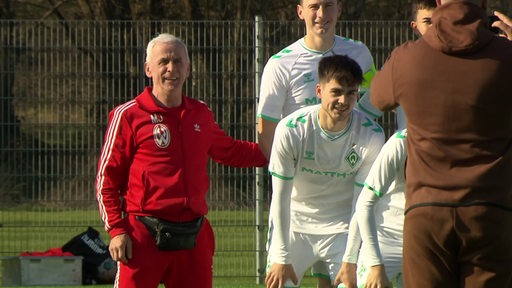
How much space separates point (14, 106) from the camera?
558 inches

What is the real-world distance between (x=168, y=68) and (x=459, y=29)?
2.58 m

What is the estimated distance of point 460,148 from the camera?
17.5 ft

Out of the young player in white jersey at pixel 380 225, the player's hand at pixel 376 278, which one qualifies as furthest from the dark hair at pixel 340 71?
the player's hand at pixel 376 278

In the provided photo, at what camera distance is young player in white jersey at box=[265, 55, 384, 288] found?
24.2ft

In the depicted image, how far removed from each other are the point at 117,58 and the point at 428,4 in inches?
284

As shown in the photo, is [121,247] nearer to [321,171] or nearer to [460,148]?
[321,171]

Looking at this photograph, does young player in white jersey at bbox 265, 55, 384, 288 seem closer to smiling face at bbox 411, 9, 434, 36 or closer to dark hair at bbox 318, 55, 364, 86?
dark hair at bbox 318, 55, 364, 86

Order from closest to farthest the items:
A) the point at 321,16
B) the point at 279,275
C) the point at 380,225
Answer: the point at 279,275 → the point at 380,225 → the point at 321,16

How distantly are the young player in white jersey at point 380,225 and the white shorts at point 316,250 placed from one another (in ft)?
1.12

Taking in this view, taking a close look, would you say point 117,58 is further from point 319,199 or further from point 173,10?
point 173,10

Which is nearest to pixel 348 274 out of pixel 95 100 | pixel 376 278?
pixel 376 278

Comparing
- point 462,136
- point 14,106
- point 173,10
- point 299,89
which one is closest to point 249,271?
point 14,106

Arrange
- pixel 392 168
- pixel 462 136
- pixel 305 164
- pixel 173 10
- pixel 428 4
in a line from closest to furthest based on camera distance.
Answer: pixel 462 136 → pixel 392 168 → pixel 428 4 → pixel 305 164 → pixel 173 10

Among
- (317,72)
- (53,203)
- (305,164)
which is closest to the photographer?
(305,164)
